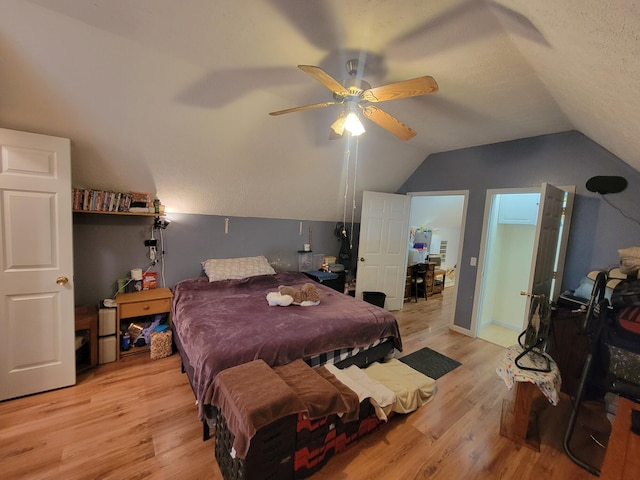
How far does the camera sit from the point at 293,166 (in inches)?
132

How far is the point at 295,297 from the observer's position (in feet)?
8.98

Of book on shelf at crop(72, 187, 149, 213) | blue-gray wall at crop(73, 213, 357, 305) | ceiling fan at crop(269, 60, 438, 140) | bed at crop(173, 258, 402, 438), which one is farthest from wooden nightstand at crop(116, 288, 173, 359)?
ceiling fan at crop(269, 60, 438, 140)

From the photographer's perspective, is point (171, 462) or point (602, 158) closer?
point (171, 462)

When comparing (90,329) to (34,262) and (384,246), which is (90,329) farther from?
(384,246)

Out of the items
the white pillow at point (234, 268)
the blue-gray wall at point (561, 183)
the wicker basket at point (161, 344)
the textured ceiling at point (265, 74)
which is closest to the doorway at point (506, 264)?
the blue-gray wall at point (561, 183)

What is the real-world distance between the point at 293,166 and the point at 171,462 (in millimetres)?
2950

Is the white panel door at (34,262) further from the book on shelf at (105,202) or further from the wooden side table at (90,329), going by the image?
the book on shelf at (105,202)

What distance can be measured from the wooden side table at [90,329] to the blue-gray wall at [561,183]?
4417 mm

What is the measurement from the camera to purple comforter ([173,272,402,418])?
71.4 inches

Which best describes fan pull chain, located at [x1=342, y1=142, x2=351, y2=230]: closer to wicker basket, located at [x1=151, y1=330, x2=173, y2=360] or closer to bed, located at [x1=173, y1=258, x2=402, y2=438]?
bed, located at [x1=173, y1=258, x2=402, y2=438]

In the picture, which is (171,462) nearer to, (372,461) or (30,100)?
(372,461)

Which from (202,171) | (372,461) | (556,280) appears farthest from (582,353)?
(202,171)

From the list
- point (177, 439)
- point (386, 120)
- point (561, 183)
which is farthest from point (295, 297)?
point (561, 183)

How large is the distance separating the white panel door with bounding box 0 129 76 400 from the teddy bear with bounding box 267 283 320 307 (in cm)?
171
